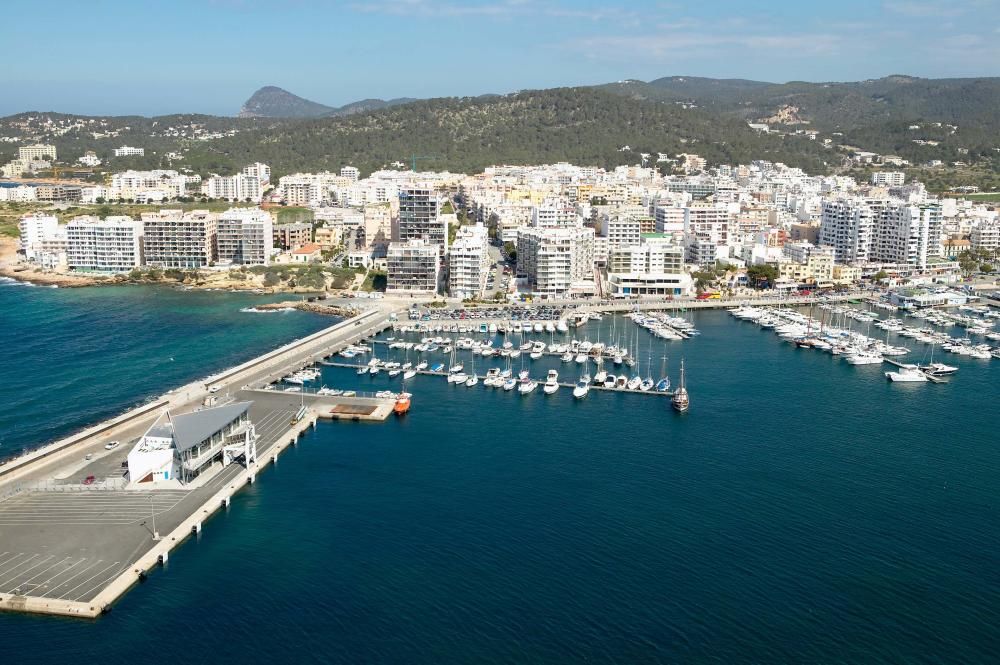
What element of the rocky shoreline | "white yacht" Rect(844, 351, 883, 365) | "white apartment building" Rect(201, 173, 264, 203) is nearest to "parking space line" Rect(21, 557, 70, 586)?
the rocky shoreline

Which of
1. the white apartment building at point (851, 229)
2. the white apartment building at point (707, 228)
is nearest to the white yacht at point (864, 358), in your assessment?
the white apartment building at point (707, 228)

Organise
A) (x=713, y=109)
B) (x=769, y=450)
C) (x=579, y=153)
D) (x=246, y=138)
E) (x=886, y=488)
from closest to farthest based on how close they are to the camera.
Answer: (x=886, y=488)
(x=769, y=450)
(x=579, y=153)
(x=246, y=138)
(x=713, y=109)

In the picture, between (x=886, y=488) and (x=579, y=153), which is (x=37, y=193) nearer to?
(x=579, y=153)

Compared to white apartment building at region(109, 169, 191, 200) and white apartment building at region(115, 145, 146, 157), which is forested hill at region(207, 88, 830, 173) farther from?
white apartment building at region(109, 169, 191, 200)

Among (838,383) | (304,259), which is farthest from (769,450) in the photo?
(304,259)

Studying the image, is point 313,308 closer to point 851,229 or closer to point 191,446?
point 191,446
